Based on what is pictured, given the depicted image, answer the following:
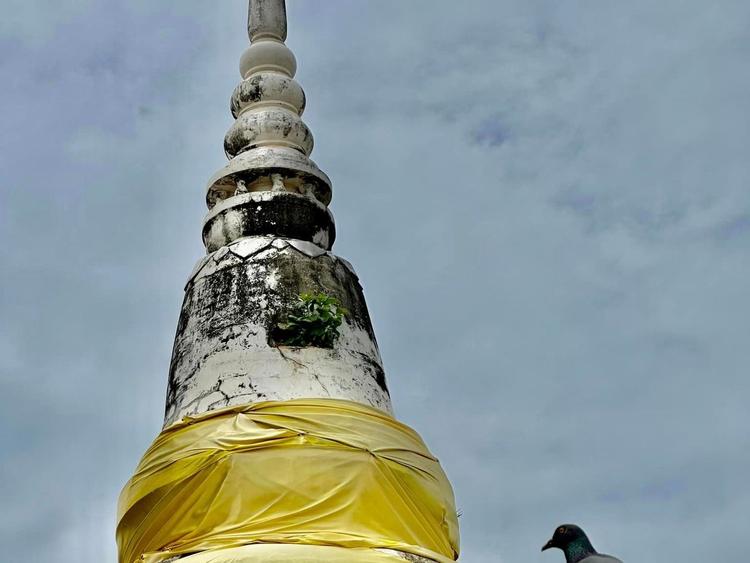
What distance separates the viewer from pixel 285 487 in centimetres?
477

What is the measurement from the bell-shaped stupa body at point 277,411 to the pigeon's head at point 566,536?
49cm

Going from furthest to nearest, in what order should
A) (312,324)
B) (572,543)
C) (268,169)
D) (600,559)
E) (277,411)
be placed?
(268,169) < (312,324) < (277,411) < (572,543) < (600,559)

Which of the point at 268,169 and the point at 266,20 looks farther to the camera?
the point at 266,20

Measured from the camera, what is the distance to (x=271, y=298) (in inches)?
232

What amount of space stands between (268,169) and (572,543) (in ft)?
9.64

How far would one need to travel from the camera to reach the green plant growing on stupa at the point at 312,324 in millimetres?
5656

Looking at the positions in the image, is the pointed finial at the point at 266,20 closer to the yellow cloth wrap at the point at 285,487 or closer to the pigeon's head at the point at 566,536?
the yellow cloth wrap at the point at 285,487

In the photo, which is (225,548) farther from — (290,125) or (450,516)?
(290,125)

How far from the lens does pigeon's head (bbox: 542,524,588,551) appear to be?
455 centimetres

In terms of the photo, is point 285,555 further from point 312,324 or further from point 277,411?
point 312,324

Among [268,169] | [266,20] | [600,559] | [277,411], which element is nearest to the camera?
[600,559]

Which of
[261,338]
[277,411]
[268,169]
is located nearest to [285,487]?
[277,411]

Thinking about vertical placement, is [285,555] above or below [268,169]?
below

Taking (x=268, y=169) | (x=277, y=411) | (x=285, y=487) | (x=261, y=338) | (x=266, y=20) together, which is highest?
(x=266, y=20)
